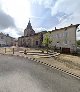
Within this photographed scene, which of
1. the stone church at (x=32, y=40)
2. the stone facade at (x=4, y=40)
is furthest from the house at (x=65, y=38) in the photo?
the stone facade at (x=4, y=40)

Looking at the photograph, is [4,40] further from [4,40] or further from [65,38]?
[65,38]

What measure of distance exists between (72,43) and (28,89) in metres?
36.2

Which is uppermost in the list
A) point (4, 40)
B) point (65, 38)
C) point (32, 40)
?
point (4, 40)

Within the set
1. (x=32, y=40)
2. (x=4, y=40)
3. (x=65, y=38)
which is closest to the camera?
(x=65, y=38)

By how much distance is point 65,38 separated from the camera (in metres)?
50.0

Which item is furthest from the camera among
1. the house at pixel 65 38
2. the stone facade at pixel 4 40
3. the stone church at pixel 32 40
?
the stone facade at pixel 4 40

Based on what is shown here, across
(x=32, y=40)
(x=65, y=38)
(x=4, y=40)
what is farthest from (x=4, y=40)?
(x=65, y=38)

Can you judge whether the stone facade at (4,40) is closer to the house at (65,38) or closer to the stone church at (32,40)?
the stone church at (32,40)

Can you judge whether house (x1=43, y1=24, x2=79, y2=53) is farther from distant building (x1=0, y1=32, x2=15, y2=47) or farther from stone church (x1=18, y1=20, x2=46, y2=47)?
distant building (x1=0, y1=32, x2=15, y2=47)

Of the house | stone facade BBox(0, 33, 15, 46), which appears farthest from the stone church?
stone facade BBox(0, 33, 15, 46)

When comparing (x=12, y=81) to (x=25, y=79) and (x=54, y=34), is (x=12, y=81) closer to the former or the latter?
(x=25, y=79)

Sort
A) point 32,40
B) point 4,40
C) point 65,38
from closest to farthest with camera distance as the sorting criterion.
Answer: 1. point 65,38
2. point 32,40
3. point 4,40

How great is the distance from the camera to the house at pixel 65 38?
46.0 metres

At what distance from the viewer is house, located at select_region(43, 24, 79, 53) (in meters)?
46.0
